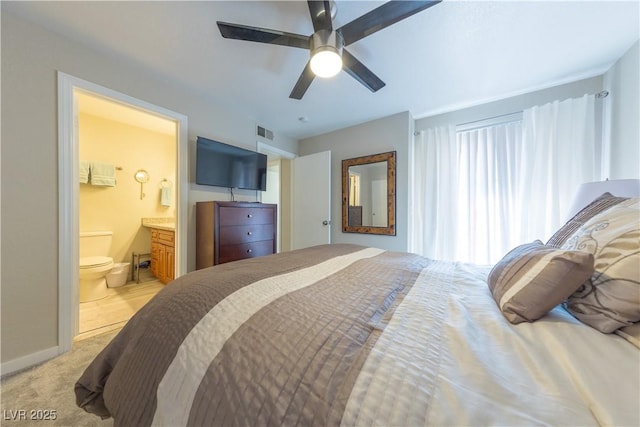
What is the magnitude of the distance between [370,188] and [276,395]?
9.34 ft

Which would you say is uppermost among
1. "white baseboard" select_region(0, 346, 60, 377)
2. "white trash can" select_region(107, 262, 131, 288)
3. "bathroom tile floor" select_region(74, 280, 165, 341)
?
"white trash can" select_region(107, 262, 131, 288)

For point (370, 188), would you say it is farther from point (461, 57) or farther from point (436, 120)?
point (461, 57)

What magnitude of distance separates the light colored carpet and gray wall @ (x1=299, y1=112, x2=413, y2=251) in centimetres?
275

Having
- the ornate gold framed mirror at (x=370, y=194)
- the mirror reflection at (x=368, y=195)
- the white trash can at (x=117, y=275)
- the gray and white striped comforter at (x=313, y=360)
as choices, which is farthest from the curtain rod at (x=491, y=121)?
the white trash can at (x=117, y=275)

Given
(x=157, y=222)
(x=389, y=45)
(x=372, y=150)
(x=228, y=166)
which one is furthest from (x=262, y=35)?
(x=157, y=222)

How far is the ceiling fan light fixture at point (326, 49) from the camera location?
1355 millimetres

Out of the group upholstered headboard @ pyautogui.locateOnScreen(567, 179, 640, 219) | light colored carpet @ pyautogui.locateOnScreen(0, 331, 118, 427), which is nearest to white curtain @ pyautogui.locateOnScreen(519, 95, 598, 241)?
upholstered headboard @ pyautogui.locateOnScreen(567, 179, 640, 219)

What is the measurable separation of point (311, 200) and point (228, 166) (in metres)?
1.35

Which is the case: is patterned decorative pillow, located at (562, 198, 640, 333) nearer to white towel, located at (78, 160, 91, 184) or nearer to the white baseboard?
the white baseboard

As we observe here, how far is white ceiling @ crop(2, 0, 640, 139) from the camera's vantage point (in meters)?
1.41

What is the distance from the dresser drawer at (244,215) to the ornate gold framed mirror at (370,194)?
1.17 m

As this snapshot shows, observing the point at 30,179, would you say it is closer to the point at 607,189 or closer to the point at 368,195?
the point at 368,195

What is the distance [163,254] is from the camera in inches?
121

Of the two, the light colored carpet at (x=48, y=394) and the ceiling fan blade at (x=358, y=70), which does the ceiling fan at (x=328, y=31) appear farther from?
the light colored carpet at (x=48, y=394)
